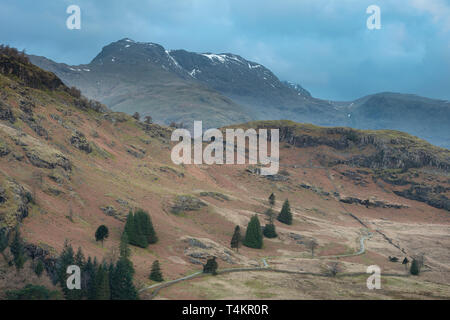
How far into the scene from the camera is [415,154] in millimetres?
176625

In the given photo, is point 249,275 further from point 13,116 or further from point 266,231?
point 13,116

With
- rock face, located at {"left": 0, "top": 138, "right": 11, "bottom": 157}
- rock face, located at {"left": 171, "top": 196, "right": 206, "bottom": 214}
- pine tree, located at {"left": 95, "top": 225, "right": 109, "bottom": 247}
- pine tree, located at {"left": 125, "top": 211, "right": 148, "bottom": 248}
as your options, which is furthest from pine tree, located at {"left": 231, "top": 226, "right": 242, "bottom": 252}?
rock face, located at {"left": 0, "top": 138, "right": 11, "bottom": 157}

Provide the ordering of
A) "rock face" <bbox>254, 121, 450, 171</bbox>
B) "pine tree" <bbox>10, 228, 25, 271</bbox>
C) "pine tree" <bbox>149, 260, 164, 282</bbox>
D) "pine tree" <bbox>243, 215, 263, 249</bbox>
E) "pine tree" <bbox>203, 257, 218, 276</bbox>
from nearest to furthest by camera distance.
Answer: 1. "pine tree" <bbox>10, 228, 25, 271</bbox>
2. "pine tree" <bbox>149, 260, 164, 282</bbox>
3. "pine tree" <bbox>203, 257, 218, 276</bbox>
4. "pine tree" <bbox>243, 215, 263, 249</bbox>
5. "rock face" <bbox>254, 121, 450, 171</bbox>

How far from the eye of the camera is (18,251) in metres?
50.2

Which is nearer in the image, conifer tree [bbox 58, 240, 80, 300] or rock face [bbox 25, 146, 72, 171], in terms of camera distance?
conifer tree [bbox 58, 240, 80, 300]

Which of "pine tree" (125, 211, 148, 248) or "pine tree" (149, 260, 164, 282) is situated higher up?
"pine tree" (125, 211, 148, 248)

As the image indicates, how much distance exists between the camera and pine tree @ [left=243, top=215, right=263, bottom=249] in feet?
299

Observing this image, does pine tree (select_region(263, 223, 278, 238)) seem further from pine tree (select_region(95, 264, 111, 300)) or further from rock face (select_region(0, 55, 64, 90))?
rock face (select_region(0, 55, 64, 90))

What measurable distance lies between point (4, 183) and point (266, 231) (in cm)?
6440

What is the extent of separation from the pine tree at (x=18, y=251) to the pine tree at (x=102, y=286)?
10193mm

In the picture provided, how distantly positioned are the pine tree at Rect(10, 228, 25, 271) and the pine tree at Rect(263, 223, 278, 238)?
63014 millimetres

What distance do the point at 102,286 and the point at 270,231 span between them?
58240 millimetres

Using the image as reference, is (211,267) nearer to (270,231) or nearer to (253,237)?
(253,237)
